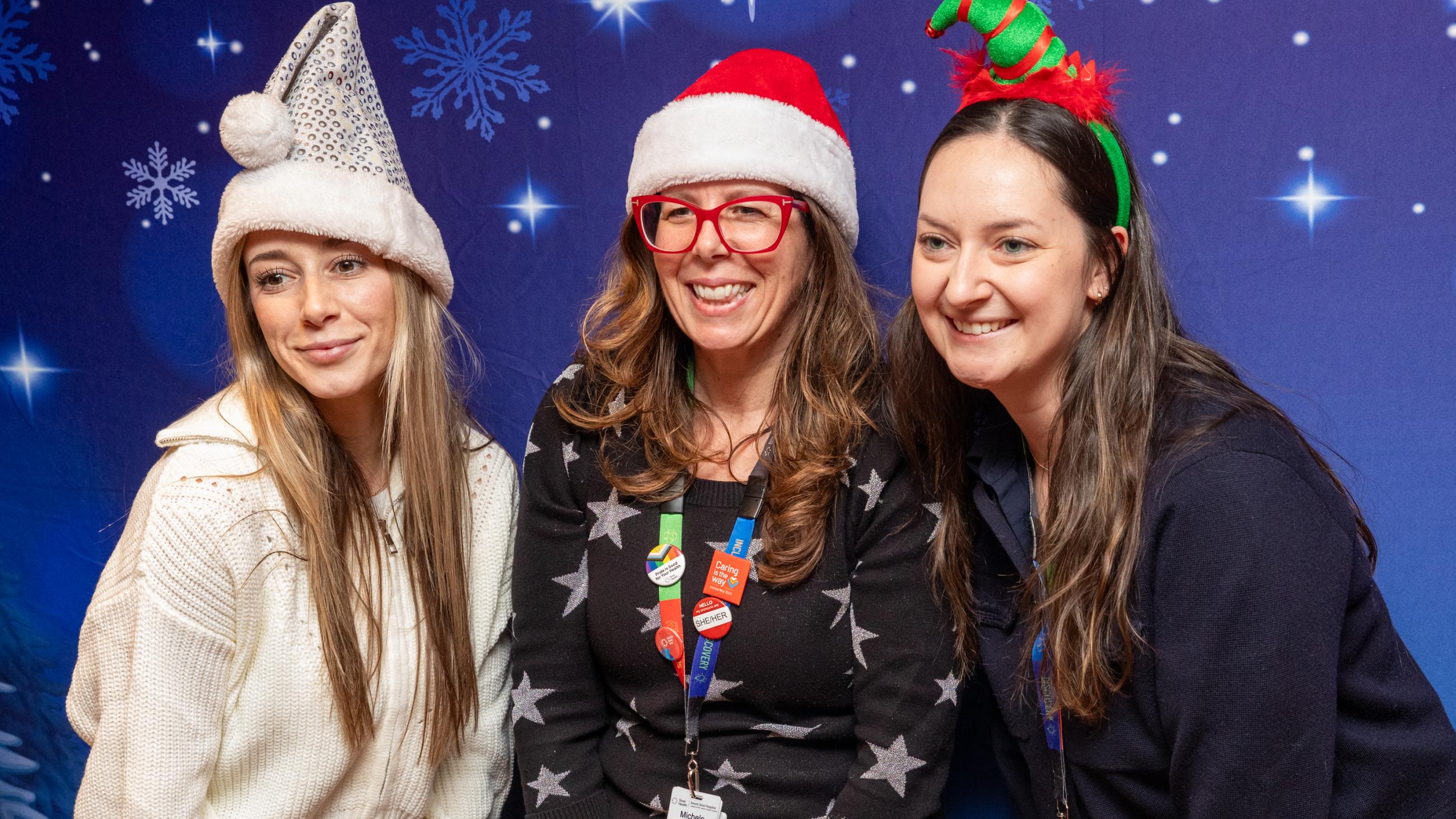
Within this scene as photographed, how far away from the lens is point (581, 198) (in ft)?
6.86

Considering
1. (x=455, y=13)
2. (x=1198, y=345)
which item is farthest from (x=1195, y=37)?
(x=455, y=13)

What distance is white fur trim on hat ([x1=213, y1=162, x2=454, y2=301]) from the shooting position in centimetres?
160

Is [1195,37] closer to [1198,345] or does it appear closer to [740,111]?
[1198,345]

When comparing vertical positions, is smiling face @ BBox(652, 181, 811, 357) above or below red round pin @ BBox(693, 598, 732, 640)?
above

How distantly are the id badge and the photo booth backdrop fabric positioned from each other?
61 cm

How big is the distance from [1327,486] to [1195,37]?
877 mm

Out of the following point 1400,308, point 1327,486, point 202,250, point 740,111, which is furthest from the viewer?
point 202,250

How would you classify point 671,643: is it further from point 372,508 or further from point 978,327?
point 978,327

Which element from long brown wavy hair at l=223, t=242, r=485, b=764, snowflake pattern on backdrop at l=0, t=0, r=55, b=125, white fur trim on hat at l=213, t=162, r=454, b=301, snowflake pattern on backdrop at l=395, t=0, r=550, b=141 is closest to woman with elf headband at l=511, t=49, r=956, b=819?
long brown wavy hair at l=223, t=242, r=485, b=764

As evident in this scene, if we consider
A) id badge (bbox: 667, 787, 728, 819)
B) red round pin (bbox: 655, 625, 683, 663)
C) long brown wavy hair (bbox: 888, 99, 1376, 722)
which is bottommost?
id badge (bbox: 667, 787, 728, 819)

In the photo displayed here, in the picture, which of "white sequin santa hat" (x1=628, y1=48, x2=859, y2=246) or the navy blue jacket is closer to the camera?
the navy blue jacket

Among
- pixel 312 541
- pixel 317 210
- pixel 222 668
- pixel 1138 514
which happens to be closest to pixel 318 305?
pixel 317 210

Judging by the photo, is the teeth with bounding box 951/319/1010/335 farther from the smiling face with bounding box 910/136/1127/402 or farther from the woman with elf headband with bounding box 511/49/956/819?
the woman with elf headband with bounding box 511/49/956/819

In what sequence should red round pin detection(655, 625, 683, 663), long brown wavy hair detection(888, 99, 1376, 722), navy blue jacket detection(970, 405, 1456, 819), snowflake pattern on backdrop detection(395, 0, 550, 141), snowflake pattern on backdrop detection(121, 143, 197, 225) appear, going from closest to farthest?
navy blue jacket detection(970, 405, 1456, 819)
long brown wavy hair detection(888, 99, 1376, 722)
red round pin detection(655, 625, 683, 663)
snowflake pattern on backdrop detection(395, 0, 550, 141)
snowflake pattern on backdrop detection(121, 143, 197, 225)
